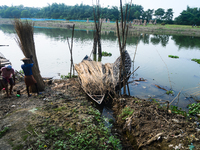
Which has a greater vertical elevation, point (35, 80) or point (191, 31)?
point (191, 31)

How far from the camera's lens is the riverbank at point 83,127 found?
2783 millimetres

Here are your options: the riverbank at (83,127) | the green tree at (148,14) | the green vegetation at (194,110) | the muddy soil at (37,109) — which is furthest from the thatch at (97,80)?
the green tree at (148,14)

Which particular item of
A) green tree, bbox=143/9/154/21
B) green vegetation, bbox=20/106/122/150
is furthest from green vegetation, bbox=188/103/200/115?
green tree, bbox=143/9/154/21

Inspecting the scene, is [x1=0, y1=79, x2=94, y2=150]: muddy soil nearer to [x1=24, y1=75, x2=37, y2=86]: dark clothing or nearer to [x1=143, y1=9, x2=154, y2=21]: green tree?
[x1=24, y1=75, x2=37, y2=86]: dark clothing

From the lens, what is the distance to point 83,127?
3.35 meters

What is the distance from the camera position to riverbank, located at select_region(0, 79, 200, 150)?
278 cm

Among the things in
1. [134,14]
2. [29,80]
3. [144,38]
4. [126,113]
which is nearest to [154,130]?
[126,113]

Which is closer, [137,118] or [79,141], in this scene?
[79,141]

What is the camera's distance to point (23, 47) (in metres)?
4.43

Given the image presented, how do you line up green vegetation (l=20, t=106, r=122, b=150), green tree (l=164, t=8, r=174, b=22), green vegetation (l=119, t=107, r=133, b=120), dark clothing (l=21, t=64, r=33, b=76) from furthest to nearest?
green tree (l=164, t=8, r=174, b=22)
dark clothing (l=21, t=64, r=33, b=76)
green vegetation (l=119, t=107, r=133, b=120)
green vegetation (l=20, t=106, r=122, b=150)

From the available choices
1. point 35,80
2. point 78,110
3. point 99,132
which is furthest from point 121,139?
point 35,80

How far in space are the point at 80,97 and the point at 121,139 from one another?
2.19 metres

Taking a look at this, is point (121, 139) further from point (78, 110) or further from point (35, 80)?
point (35, 80)

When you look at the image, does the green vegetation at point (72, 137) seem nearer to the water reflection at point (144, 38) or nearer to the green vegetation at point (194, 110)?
the green vegetation at point (194, 110)
